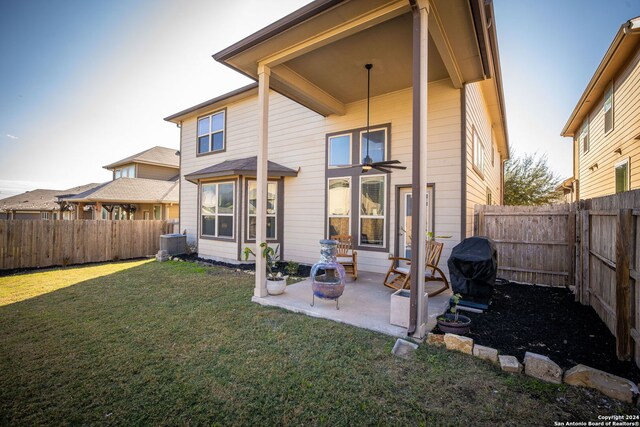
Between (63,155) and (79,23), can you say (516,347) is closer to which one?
(79,23)

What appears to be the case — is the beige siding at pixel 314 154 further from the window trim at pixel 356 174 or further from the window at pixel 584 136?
the window at pixel 584 136

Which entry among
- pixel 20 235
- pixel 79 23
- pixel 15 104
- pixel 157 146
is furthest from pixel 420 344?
pixel 157 146

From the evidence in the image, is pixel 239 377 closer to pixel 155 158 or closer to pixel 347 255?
pixel 347 255

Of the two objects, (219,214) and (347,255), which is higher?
(219,214)

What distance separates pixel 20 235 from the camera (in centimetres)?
747

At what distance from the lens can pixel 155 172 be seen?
63.2ft

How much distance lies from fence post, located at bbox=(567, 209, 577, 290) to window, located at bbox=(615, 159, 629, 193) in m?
3.54

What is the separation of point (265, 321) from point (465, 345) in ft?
8.15

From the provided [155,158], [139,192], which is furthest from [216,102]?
[155,158]

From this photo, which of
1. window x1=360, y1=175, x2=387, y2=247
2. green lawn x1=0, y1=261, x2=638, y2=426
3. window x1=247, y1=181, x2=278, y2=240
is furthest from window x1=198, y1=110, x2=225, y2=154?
green lawn x1=0, y1=261, x2=638, y2=426

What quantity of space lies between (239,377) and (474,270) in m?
3.74

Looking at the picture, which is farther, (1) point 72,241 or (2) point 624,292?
(1) point 72,241

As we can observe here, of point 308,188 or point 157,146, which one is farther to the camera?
point 157,146

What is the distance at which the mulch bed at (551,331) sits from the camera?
282 centimetres
